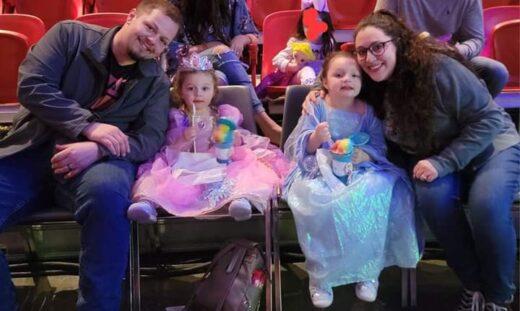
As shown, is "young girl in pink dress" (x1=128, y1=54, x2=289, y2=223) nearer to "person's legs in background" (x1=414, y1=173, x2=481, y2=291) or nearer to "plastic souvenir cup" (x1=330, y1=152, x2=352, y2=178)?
"plastic souvenir cup" (x1=330, y1=152, x2=352, y2=178)

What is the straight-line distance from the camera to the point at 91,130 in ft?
6.22

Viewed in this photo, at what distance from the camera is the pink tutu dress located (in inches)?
73.9

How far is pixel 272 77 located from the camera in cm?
286

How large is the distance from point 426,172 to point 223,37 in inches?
53.8

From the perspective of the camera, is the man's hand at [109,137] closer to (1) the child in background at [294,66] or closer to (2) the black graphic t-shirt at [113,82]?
(2) the black graphic t-shirt at [113,82]

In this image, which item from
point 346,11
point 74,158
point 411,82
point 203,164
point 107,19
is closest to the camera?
point 74,158

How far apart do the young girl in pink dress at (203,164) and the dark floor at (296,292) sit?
0.58 meters

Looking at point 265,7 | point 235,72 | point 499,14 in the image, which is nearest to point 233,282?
point 235,72

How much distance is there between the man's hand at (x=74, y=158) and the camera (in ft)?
6.06

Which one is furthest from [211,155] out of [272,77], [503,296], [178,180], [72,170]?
[503,296]

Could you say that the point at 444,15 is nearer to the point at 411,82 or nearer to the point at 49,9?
the point at 411,82

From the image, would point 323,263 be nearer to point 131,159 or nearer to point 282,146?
point 282,146

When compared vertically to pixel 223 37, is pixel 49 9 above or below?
above

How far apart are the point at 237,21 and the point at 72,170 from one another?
4.51ft
